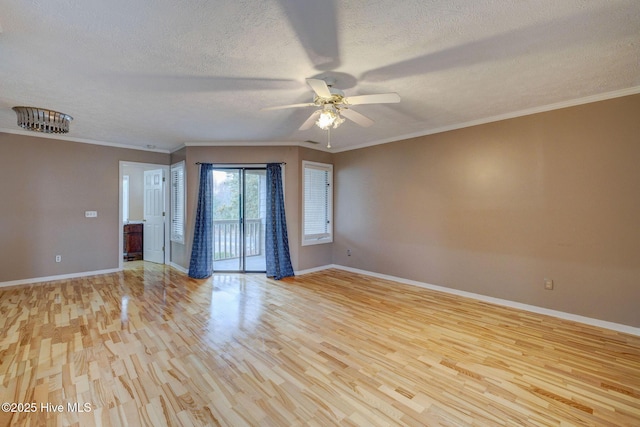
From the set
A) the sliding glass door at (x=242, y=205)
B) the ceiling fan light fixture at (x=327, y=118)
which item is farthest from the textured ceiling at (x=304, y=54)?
the sliding glass door at (x=242, y=205)

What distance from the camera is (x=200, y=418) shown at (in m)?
1.75

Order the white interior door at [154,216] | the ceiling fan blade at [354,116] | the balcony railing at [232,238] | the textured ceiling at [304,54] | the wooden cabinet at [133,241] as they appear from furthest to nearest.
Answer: the wooden cabinet at [133,241] < the white interior door at [154,216] < the balcony railing at [232,238] < the ceiling fan blade at [354,116] < the textured ceiling at [304,54]

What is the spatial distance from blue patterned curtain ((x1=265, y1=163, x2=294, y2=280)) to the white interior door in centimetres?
269

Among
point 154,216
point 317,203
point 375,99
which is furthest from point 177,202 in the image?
point 375,99

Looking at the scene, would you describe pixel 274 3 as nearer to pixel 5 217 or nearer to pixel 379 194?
pixel 379 194

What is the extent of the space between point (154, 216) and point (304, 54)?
5.63 metres

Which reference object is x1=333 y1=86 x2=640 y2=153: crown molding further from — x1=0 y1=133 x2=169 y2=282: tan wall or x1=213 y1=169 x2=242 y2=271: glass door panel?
x1=0 y1=133 x2=169 y2=282: tan wall

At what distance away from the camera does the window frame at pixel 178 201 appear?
542cm

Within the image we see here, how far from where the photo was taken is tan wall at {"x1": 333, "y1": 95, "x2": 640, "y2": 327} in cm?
297

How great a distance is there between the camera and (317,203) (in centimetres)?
564

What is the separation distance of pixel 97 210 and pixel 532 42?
672 cm

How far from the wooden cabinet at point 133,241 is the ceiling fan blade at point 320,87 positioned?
20.6 feet

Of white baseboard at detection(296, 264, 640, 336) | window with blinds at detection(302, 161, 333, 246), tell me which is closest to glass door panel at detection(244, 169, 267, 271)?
window with blinds at detection(302, 161, 333, 246)

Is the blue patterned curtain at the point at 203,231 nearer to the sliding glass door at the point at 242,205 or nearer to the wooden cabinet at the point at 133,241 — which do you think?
the sliding glass door at the point at 242,205
